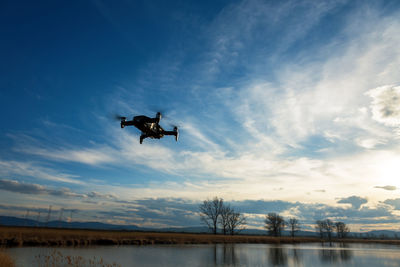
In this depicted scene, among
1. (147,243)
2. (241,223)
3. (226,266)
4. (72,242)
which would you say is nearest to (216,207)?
(241,223)

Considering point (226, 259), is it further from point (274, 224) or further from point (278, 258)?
point (274, 224)

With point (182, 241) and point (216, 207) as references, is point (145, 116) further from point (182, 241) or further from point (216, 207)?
point (216, 207)

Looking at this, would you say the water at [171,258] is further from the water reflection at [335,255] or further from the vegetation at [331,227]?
the vegetation at [331,227]

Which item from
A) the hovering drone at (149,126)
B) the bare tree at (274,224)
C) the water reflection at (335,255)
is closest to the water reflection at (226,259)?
the water reflection at (335,255)

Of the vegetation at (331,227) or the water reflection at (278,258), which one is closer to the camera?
the water reflection at (278,258)

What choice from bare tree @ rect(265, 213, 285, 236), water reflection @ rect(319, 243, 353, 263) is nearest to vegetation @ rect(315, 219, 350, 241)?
bare tree @ rect(265, 213, 285, 236)

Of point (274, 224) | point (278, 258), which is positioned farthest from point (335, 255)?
point (274, 224)

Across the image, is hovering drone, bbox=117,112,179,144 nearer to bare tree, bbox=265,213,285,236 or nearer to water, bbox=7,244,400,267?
water, bbox=7,244,400,267

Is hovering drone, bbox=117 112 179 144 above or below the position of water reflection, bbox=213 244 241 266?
above
